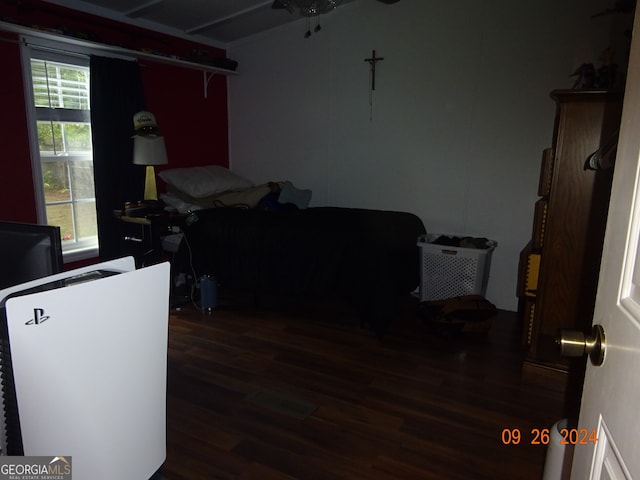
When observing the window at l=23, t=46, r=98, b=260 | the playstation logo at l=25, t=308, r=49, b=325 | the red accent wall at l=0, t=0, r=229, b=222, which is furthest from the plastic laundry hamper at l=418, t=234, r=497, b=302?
the playstation logo at l=25, t=308, r=49, b=325

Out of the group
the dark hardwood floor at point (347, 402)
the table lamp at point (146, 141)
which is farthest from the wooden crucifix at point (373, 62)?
the dark hardwood floor at point (347, 402)

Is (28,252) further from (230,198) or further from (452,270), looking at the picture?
(452,270)

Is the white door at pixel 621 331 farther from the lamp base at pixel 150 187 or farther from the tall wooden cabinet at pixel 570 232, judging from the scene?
the lamp base at pixel 150 187

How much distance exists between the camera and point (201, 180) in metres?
3.96

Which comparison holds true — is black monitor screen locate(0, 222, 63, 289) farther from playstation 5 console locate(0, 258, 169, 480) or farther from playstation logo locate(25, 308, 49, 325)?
playstation logo locate(25, 308, 49, 325)

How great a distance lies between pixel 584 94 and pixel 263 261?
2237 millimetres

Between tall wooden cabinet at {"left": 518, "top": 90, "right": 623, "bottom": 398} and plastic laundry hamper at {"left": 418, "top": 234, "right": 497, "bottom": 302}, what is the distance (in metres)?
0.79

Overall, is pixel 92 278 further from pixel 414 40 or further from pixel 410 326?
pixel 414 40

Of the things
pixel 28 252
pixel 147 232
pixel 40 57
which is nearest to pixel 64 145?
pixel 40 57

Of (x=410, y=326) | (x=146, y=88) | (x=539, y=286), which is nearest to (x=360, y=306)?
(x=410, y=326)

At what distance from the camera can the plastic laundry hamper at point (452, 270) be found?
330 centimetres

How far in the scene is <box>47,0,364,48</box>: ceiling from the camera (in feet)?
11.0

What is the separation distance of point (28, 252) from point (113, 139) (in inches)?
93.3

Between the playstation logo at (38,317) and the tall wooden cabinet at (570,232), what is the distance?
223cm
